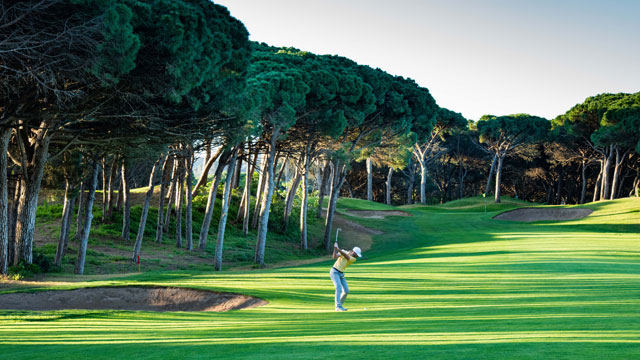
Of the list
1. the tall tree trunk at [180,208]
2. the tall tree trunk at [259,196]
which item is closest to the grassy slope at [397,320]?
the tall tree trunk at [180,208]

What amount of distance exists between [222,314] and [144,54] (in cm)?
875

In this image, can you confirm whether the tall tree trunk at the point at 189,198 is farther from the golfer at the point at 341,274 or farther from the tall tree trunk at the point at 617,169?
the tall tree trunk at the point at 617,169

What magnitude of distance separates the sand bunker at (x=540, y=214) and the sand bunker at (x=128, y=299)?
143 feet

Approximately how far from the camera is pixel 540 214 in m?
55.3

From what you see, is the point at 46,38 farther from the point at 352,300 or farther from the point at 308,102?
the point at 308,102

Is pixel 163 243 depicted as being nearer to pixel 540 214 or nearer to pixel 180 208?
pixel 180 208

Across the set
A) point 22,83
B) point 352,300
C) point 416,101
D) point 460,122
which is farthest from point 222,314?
point 460,122

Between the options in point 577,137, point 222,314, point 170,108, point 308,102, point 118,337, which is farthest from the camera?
point 577,137

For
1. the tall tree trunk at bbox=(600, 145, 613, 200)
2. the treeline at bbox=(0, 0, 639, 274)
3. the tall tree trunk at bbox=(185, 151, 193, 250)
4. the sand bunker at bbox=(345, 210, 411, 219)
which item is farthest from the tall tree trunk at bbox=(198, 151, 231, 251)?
the tall tree trunk at bbox=(600, 145, 613, 200)

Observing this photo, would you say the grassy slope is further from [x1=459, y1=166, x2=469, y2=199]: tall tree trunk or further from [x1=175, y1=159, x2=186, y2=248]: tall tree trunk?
[x1=459, y1=166, x2=469, y2=199]: tall tree trunk

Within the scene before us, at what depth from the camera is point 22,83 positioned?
59.4 feet

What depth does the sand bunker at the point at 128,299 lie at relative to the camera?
52.9ft

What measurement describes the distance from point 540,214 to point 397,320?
49.4 m

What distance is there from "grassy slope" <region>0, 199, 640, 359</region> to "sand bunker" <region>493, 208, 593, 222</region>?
1242 inches
